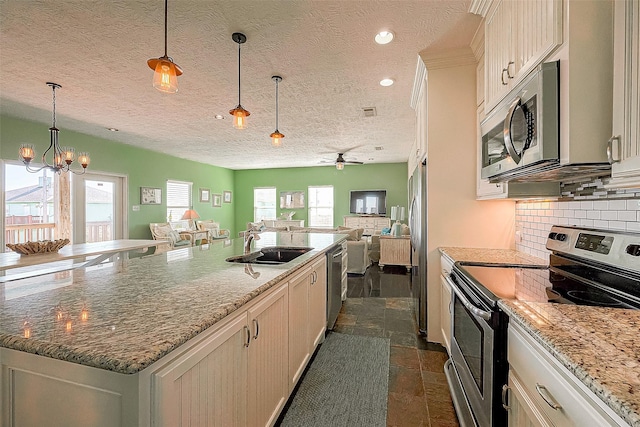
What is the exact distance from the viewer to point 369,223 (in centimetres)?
816

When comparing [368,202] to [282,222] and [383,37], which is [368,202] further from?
[383,37]

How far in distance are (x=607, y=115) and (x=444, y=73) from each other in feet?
5.37

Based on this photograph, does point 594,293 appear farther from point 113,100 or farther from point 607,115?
point 113,100

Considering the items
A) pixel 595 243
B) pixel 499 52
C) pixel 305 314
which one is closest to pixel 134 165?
pixel 305 314

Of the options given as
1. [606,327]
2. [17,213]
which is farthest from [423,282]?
[17,213]

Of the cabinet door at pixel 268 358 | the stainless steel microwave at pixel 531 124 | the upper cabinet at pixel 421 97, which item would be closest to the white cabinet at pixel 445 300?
the stainless steel microwave at pixel 531 124

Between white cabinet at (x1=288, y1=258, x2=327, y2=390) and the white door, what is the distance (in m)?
5.26

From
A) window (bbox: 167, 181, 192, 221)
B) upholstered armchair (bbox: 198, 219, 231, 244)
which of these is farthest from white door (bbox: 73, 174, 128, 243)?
upholstered armchair (bbox: 198, 219, 231, 244)

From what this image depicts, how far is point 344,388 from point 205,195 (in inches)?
294

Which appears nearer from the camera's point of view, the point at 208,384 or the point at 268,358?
the point at 208,384

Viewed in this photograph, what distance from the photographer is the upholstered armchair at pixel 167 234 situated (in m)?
6.19

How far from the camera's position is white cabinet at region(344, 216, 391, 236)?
8.05 meters

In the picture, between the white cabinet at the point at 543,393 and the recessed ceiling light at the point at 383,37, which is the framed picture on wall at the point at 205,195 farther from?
the white cabinet at the point at 543,393

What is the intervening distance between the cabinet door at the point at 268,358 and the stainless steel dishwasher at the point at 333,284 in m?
1.05
